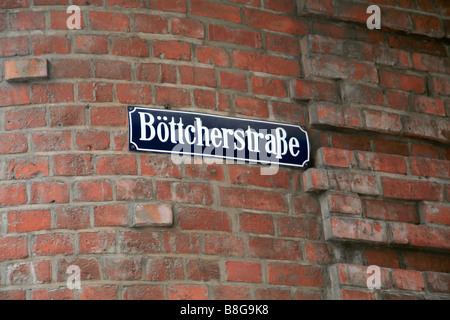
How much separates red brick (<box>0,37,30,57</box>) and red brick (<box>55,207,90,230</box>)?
0.62 meters

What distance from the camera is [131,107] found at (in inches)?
109

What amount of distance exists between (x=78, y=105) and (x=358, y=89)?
1.14m

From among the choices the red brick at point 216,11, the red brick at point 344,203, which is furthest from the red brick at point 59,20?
the red brick at point 344,203

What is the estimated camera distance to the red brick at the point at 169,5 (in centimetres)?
296

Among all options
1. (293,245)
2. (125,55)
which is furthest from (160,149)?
(293,245)

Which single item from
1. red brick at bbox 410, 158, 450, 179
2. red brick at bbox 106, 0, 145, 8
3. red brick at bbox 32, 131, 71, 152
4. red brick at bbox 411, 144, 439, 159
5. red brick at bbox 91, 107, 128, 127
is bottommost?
red brick at bbox 410, 158, 450, 179

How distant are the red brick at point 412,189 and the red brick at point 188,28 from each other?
0.91 metres

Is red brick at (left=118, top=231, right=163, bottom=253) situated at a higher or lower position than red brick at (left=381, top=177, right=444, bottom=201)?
lower

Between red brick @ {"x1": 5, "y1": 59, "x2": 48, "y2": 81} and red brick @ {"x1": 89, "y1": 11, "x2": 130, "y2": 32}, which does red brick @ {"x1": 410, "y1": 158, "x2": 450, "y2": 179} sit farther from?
red brick @ {"x1": 5, "y1": 59, "x2": 48, "y2": 81}

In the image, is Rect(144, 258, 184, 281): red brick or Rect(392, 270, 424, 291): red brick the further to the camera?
Rect(392, 270, 424, 291): red brick

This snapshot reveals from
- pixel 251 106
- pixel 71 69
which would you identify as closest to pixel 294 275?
pixel 251 106

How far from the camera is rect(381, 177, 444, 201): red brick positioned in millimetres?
3018

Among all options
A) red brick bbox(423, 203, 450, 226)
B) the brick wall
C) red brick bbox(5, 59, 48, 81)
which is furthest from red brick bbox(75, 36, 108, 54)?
red brick bbox(423, 203, 450, 226)
